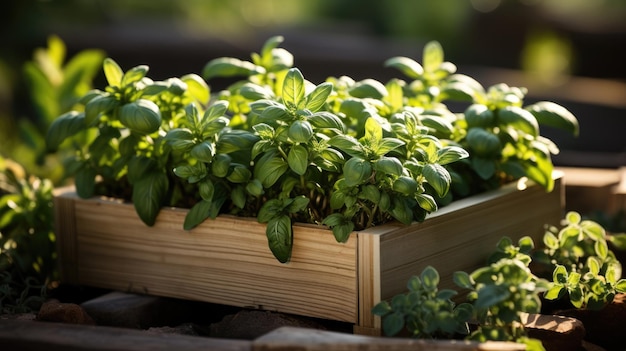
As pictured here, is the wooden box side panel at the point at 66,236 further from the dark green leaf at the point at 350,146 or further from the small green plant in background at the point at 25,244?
the dark green leaf at the point at 350,146

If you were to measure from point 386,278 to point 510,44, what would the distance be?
288 inches

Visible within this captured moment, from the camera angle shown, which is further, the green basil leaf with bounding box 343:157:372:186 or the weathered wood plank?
the green basil leaf with bounding box 343:157:372:186

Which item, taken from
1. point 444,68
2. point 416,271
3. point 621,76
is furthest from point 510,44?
point 416,271

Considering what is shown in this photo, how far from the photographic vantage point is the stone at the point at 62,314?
1.61m

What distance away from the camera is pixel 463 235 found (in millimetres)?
1744

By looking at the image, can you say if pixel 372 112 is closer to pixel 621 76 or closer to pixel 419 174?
pixel 419 174

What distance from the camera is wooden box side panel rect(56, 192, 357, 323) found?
1.60 meters

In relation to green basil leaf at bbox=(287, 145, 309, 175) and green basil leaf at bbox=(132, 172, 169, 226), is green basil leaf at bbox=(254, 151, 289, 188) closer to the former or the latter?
green basil leaf at bbox=(287, 145, 309, 175)

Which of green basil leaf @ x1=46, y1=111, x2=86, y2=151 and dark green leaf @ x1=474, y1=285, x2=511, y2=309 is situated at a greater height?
green basil leaf @ x1=46, y1=111, x2=86, y2=151

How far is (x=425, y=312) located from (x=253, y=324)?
0.37 metres

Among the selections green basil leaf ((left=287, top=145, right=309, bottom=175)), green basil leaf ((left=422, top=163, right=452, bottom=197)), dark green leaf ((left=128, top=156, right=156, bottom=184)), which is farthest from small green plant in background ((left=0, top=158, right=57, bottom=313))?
green basil leaf ((left=422, top=163, right=452, bottom=197))

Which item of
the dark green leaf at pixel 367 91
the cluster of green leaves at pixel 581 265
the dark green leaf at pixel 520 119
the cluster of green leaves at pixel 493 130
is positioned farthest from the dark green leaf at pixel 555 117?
the dark green leaf at pixel 367 91

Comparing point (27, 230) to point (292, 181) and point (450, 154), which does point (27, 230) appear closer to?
point (292, 181)

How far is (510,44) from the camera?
332 inches
